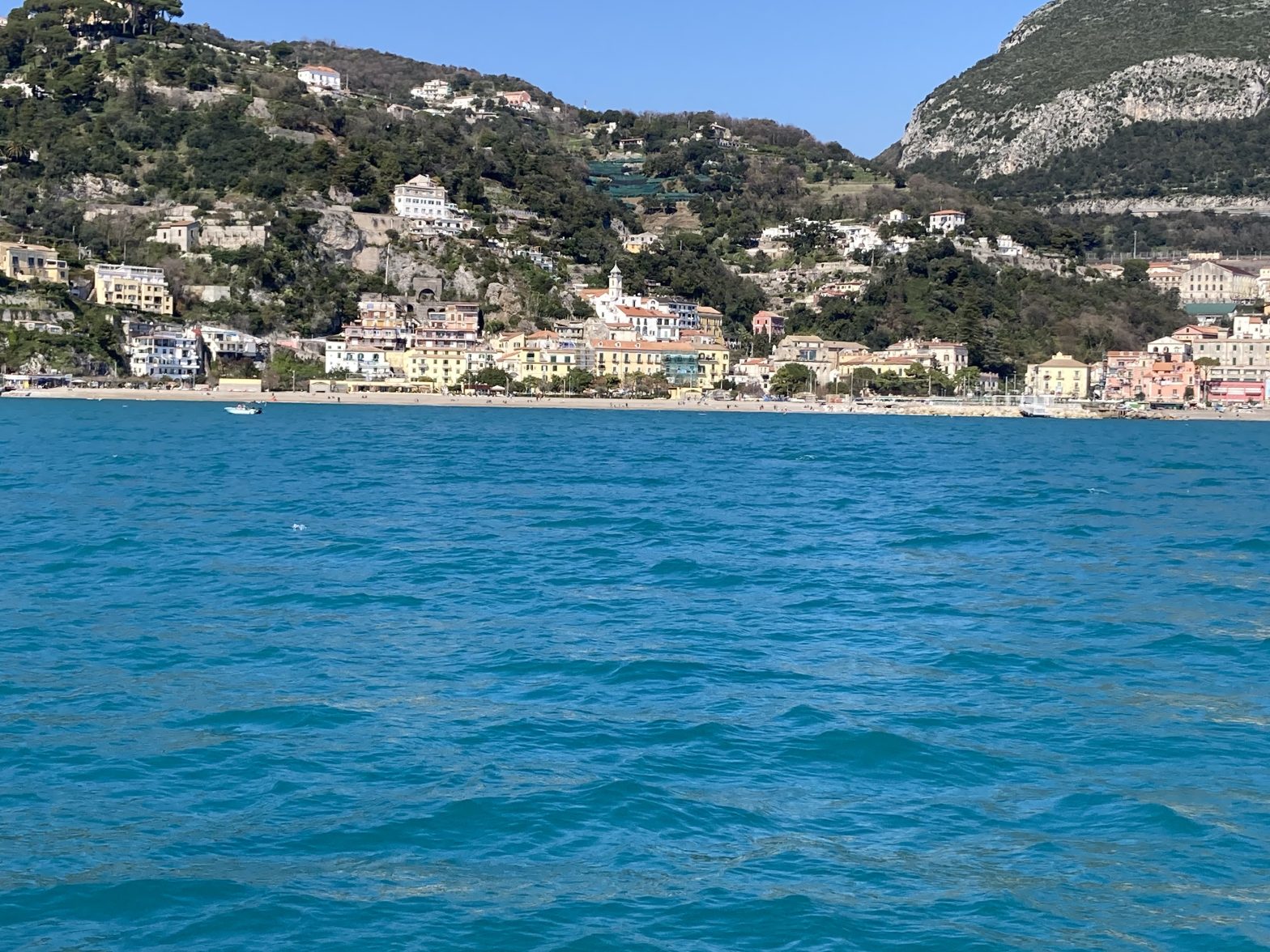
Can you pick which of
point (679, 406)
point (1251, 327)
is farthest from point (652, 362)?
point (1251, 327)

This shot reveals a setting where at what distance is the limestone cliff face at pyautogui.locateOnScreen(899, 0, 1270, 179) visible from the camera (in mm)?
159500

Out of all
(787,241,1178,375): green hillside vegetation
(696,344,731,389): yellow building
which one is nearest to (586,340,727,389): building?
(696,344,731,389): yellow building

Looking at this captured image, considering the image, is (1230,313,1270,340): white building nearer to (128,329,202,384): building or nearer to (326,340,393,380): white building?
(326,340,393,380): white building

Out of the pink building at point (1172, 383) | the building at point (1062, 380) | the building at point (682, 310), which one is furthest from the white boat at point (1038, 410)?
the building at point (682, 310)

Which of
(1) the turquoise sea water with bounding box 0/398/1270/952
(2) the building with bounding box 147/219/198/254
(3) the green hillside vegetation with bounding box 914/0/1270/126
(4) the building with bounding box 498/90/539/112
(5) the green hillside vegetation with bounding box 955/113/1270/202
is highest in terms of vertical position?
(3) the green hillside vegetation with bounding box 914/0/1270/126

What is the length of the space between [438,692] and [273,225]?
88246 millimetres

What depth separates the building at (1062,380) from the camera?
309 ft

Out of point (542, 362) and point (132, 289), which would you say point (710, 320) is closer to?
point (542, 362)

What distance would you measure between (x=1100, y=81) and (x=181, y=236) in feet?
362

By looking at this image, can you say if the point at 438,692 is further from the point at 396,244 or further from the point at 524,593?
the point at 396,244

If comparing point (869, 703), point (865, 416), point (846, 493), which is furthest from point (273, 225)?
point (869, 703)

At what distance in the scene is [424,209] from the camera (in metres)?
106

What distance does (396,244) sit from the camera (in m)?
101

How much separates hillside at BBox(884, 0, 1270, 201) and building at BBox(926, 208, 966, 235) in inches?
1683
